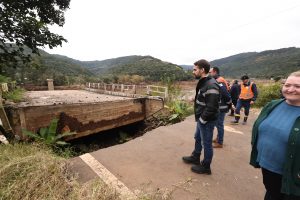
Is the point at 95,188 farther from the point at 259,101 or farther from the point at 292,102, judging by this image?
the point at 259,101

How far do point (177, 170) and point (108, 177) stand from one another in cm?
120

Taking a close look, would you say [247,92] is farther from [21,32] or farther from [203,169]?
[21,32]

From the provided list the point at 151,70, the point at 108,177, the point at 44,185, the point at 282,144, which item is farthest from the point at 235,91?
the point at 151,70

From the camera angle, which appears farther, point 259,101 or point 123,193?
point 259,101

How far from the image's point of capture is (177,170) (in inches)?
A: 140

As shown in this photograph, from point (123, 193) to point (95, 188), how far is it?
1.64 ft

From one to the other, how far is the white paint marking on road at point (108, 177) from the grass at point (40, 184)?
0.27 meters

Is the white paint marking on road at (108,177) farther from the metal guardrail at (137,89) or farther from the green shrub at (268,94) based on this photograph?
the green shrub at (268,94)

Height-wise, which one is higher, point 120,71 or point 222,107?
point 120,71

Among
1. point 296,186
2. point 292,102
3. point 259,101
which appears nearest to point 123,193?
point 296,186

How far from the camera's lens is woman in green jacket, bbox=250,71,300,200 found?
1.67 m

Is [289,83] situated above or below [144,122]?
above

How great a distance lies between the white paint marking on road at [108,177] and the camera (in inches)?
108

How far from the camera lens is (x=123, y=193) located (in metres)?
2.80
